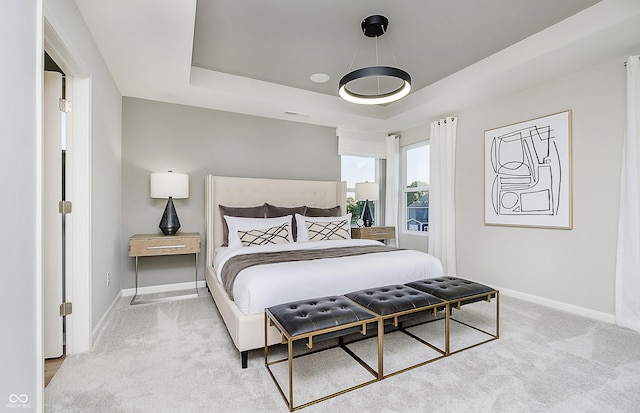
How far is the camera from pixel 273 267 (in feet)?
7.61

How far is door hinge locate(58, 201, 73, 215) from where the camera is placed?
221 centimetres

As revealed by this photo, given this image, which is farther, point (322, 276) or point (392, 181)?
point (392, 181)

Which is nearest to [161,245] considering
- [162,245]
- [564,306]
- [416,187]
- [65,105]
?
[162,245]

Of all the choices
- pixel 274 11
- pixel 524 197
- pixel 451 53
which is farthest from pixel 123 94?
pixel 524 197

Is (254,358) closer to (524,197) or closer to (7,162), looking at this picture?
(7,162)

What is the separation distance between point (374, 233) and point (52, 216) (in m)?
4.04

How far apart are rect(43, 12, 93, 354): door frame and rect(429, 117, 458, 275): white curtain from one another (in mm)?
4220

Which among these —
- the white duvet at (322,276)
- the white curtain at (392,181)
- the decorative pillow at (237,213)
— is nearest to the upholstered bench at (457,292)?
the white duvet at (322,276)

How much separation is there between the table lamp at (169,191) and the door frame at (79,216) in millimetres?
1293

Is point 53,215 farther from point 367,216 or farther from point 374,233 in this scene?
point 367,216

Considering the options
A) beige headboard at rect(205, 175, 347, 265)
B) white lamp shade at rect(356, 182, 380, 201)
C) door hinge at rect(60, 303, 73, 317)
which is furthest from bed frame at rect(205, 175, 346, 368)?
door hinge at rect(60, 303, 73, 317)

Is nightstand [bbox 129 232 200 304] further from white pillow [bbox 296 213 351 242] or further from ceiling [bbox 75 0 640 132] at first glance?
ceiling [bbox 75 0 640 132]

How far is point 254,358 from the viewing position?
2.18 metres

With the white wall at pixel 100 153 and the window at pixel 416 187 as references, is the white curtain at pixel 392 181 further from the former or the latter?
the white wall at pixel 100 153
